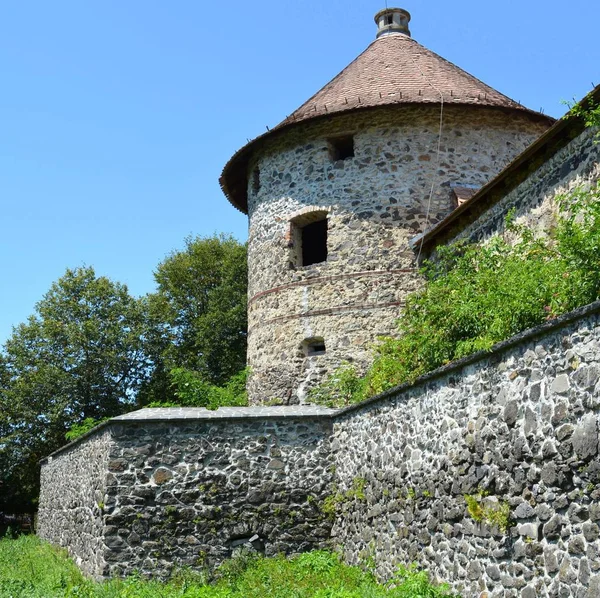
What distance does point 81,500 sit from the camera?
13.1 meters

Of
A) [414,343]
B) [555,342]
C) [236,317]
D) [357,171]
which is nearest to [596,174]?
[414,343]

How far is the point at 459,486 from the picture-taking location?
24.1ft

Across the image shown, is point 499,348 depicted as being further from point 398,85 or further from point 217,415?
point 398,85

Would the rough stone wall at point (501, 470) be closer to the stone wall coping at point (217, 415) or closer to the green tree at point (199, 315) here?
the stone wall coping at point (217, 415)

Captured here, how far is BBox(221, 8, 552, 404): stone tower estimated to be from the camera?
47.7 ft

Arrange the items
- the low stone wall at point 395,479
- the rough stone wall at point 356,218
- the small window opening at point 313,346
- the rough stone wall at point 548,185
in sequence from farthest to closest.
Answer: the small window opening at point 313,346
the rough stone wall at point 356,218
the rough stone wall at point 548,185
the low stone wall at point 395,479

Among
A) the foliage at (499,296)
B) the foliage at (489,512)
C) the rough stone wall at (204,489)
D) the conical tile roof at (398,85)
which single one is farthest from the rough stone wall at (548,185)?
the conical tile roof at (398,85)

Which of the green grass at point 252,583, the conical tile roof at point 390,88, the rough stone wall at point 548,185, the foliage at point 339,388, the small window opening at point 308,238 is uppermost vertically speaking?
the conical tile roof at point 390,88

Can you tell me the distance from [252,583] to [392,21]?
1397 centimetres

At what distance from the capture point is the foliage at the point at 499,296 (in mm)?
6656

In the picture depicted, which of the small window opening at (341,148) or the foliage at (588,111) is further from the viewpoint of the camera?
the small window opening at (341,148)

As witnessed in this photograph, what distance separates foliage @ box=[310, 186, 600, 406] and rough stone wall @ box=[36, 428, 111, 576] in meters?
4.26

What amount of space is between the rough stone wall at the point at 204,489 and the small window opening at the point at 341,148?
245 inches

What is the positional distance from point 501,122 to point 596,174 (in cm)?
665
